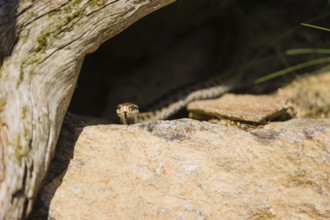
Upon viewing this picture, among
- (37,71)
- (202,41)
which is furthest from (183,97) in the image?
(37,71)

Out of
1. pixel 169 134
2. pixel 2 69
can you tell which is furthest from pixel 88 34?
pixel 169 134

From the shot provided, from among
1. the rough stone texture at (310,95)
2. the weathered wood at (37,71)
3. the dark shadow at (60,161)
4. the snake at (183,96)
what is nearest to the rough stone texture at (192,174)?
the dark shadow at (60,161)

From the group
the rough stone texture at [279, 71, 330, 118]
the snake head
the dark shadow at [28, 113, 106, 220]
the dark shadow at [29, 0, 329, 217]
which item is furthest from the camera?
the dark shadow at [29, 0, 329, 217]

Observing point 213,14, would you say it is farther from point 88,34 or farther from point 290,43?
point 88,34

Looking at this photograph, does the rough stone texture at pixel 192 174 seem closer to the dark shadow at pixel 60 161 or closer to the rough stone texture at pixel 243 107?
the dark shadow at pixel 60 161

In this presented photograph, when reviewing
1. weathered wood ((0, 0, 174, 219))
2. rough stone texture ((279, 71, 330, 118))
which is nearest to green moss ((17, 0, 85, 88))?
weathered wood ((0, 0, 174, 219))

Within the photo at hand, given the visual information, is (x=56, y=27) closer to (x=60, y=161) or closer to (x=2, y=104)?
(x=2, y=104)

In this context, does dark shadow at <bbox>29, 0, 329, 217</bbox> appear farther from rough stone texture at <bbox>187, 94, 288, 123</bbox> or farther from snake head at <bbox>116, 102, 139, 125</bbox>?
snake head at <bbox>116, 102, 139, 125</bbox>
